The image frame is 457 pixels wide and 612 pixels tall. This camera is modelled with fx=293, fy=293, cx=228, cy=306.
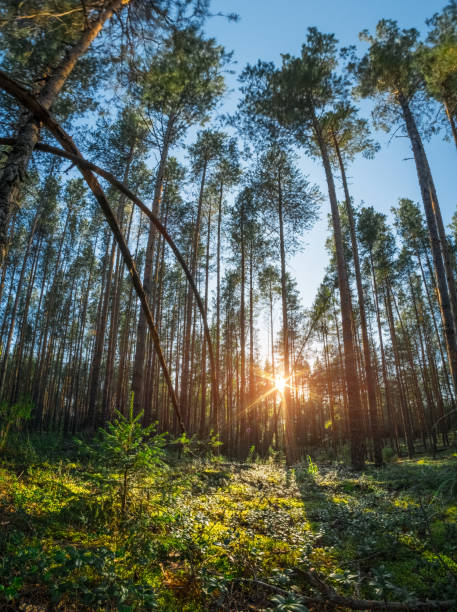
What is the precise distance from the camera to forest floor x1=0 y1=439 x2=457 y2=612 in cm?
159

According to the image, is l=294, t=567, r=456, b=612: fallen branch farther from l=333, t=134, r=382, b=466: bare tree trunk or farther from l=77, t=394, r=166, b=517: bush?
l=333, t=134, r=382, b=466: bare tree trunk

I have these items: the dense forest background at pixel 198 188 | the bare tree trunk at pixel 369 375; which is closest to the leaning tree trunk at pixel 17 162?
the dense forest background at pixel 198 188

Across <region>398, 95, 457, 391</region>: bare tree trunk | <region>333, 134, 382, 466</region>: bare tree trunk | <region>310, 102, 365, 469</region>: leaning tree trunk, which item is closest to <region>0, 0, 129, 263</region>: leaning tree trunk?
<region>310, 102, 365, 469</region>: leaning tree trunk

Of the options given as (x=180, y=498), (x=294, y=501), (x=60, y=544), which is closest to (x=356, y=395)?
(x=294, y=501)

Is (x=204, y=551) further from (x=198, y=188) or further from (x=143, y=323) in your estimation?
(x=198, y=188)

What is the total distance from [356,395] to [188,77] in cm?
971

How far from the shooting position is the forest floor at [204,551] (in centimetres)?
159

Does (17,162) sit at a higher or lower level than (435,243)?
lower

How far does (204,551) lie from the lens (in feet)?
7.86

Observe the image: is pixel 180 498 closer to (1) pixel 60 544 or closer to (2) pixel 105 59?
(1) pixel 60 544

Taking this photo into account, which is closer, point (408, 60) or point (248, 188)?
point (408, 60)

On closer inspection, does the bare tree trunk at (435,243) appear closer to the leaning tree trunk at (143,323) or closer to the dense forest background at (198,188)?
the dense forest background at (198,188)

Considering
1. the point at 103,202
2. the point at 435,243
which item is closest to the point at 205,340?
the point at 103,202

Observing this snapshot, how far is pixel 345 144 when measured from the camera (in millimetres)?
13523
